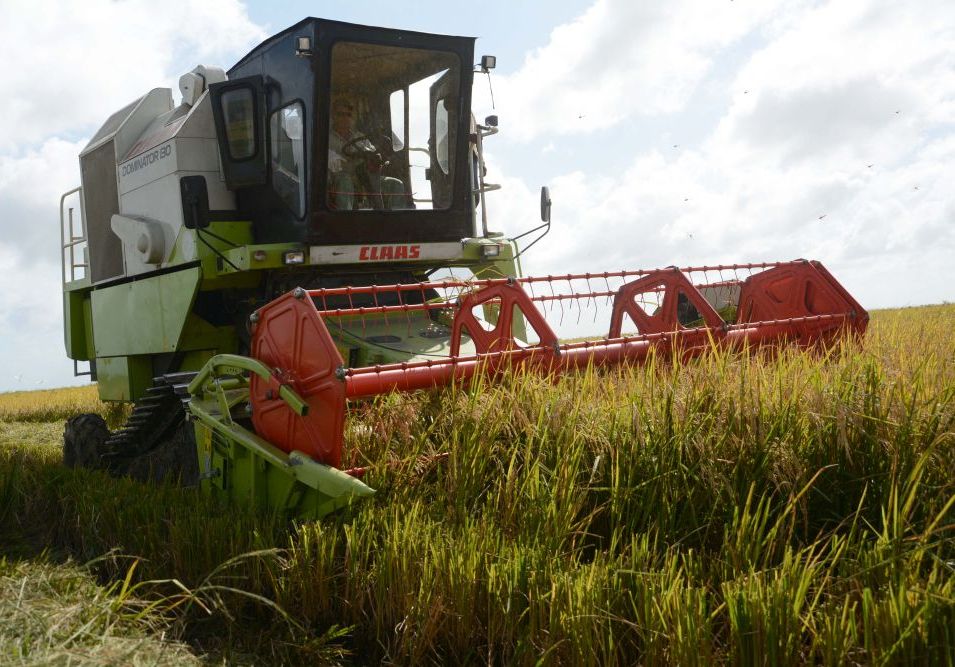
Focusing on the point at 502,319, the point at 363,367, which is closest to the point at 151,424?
the point at 363,367

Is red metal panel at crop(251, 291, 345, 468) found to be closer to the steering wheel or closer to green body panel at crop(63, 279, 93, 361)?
the steering wheel

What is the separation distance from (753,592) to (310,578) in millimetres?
1542

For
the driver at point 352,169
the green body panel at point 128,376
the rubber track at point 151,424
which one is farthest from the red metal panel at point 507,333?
the green body panel at point 128,376

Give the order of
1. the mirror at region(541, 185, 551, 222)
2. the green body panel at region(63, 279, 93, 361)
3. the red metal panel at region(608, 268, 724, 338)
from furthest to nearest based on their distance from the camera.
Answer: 1. the green body panel at region(63, 279, 93, 361)
2. the mirror at region(541, 185, 551, 222)
3. the red metal panel at region(608, 268, 724, 338)

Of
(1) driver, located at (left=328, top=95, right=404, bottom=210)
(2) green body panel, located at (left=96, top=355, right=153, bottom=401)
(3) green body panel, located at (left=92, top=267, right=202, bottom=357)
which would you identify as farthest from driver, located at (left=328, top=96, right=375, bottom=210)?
(2) green body panel, located at (left=96, top=355, right=153, bottom=401)

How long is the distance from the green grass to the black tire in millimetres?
1879

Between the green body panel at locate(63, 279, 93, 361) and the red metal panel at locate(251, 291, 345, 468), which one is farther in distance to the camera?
the green body panel at locate(63, 279, 93, 361)

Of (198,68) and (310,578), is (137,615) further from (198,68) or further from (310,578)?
(198,68)

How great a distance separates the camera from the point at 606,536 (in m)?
3.27

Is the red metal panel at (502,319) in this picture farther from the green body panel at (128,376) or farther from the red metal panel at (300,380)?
the green body panel at (128,376)

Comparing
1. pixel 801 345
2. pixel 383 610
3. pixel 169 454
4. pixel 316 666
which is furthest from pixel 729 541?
pixel 169 454

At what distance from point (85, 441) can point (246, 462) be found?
2606 millimetres

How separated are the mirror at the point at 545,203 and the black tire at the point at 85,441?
11.4 feet

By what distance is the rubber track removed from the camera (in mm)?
5504
